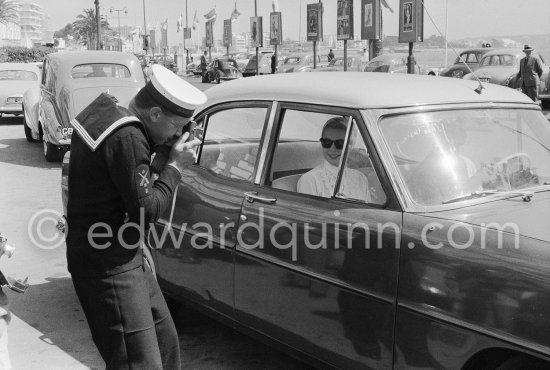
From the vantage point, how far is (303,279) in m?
3.46

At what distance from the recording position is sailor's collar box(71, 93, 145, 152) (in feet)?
8.45

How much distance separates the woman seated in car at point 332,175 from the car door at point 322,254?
0.4 inches

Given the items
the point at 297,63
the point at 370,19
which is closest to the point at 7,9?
the point at 297,63

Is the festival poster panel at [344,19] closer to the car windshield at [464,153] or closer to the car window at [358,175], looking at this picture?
the car windshield at [464,153]

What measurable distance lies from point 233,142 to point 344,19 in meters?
24.3

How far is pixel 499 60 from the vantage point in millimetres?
23953

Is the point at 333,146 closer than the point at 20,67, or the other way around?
the point at 333,146

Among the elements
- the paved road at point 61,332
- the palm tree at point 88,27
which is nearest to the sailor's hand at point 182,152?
the paved road at point 61,332

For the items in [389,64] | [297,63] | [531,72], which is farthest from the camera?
[297,63]

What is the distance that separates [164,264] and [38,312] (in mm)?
1406

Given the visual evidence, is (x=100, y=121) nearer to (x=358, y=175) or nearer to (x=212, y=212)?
(x=358, y=175)

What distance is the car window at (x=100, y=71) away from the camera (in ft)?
43.6

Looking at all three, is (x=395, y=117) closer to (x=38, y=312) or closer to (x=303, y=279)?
(x=303, y=279)

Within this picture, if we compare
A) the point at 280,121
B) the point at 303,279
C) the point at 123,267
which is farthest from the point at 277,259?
the point at 123,267
